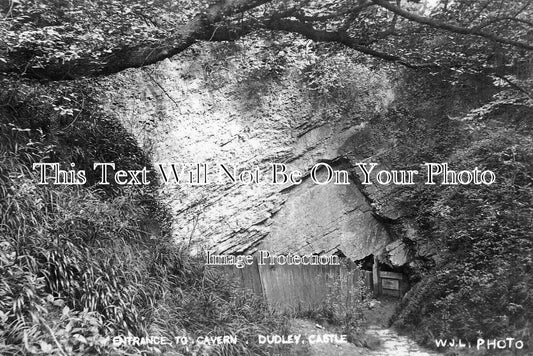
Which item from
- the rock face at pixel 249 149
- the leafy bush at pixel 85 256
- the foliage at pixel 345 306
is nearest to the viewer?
the leafy bush at pixel 85 256

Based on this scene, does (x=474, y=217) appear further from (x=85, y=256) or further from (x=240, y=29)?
(x=85, y=256)

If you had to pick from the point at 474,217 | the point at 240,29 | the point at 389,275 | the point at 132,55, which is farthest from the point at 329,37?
the point at 389,275

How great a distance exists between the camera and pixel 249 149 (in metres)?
3.29

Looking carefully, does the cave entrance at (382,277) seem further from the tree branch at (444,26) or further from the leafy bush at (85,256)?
the tree branch at (444,26)

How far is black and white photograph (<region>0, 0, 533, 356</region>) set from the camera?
296 cm

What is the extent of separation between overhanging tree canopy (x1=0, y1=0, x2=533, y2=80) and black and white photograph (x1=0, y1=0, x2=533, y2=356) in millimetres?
13

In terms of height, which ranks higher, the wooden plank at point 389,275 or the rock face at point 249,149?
the rock face at point 249,149

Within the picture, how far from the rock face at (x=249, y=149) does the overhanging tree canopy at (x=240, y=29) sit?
249mm

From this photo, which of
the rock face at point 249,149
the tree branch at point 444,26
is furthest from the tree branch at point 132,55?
the tree branch at point 444,26

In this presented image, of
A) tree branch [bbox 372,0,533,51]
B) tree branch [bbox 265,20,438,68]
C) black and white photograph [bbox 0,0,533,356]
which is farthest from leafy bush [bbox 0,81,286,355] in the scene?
tree branch [bbox 372,0,533,51]

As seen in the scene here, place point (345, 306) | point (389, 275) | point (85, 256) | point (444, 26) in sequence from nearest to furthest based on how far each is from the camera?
1. point (85, 256)
2. point (444, 26)
3. point (345, 306)
4. point (389, 275)

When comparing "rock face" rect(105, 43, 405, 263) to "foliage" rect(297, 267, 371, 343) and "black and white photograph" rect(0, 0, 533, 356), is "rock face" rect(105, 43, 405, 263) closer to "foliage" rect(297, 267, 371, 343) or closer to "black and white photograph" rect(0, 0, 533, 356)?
"black and white photograph" rect(0, 0, 533, 356)

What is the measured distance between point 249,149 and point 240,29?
0.87 meters

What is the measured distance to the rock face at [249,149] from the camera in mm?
3215
